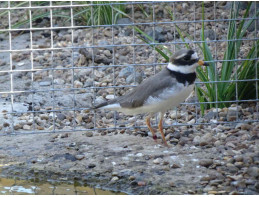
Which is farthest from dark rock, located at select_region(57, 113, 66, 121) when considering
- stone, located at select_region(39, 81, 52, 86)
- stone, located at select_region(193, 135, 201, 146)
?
stone, located at select_region(193, 135, 201, 146)

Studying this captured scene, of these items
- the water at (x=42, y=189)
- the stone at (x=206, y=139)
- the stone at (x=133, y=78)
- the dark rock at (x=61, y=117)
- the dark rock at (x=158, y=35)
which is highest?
the dark rock at (x=158, y=35)

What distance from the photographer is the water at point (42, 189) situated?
441 cm

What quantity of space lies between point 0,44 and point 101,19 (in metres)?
1.58

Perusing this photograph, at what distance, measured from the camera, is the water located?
4.41 metres

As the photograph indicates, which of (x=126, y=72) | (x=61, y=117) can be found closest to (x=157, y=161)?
(x=61, y=117)

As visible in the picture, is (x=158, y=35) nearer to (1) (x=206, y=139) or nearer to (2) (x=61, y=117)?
(2) (x=61, y=117)

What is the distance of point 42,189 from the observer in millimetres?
4516

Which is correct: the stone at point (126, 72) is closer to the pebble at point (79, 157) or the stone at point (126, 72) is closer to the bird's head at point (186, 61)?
the bird's head at point (186, 61)

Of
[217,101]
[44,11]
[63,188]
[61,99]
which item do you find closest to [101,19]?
[44,11]

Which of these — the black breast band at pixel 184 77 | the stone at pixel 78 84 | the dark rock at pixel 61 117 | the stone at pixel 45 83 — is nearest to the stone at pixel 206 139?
the black breast band at pixel 184 77

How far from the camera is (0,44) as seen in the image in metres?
8.24

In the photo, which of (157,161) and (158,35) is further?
(158,35)

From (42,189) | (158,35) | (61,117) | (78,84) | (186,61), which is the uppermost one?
(158,35)

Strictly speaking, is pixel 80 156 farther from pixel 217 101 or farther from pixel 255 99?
pixel 255 99
